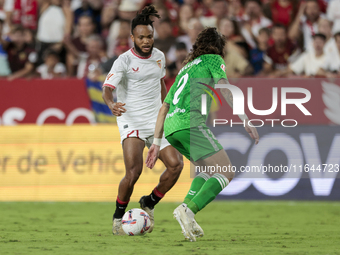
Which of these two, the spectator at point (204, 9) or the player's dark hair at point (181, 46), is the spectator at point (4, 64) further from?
the spectator at point (204, 9)

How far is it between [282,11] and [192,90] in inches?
276

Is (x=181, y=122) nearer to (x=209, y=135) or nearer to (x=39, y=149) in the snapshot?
(x=209, y=135)

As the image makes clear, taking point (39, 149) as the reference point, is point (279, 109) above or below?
above

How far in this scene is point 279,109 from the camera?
952 centimetres

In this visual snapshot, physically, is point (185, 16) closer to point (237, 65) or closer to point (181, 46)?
point (181, 46)

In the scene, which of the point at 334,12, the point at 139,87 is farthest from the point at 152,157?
the point at 334,12

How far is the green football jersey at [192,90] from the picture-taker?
5265 mm

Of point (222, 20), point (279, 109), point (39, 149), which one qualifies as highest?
point (222, 20)

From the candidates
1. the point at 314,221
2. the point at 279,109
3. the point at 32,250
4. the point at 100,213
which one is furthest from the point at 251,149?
the point at 32,250

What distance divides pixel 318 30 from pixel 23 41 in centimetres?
613

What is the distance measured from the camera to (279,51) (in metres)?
10.6

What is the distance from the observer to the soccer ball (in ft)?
19.0

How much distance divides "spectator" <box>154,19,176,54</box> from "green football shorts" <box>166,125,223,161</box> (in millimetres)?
5841

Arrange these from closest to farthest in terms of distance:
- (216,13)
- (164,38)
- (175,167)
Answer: (175,167) → (164,38) → (216,13)
